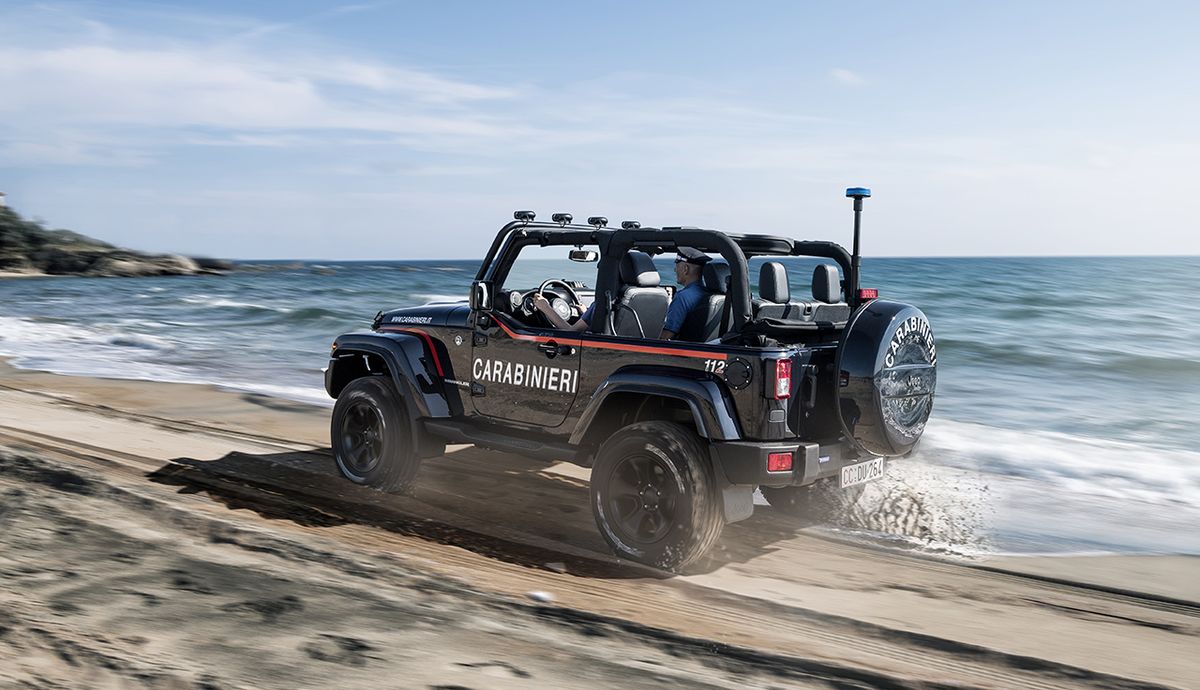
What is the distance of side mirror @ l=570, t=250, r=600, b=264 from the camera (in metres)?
5.70

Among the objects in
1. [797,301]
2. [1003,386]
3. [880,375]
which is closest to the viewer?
[880,375]

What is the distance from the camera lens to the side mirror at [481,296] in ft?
18.9

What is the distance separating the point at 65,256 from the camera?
6328 centimetres

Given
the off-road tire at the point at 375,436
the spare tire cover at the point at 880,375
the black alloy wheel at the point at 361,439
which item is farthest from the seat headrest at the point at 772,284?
the black alloy wheel at the point at 361,439

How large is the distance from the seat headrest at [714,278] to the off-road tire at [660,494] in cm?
82

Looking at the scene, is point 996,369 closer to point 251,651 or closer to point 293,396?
point 293,396

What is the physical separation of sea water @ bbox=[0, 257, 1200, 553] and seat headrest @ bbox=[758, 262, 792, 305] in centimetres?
24

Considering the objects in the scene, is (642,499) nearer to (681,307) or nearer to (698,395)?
(698,395)

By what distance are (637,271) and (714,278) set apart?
1.44 ft

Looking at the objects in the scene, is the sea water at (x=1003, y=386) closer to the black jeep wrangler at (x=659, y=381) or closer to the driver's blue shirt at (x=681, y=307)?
the black jeep wrangler at (x=659, y=381)

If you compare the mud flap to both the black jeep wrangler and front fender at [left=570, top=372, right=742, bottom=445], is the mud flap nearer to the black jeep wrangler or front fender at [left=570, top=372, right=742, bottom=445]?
the black jeep wrangler

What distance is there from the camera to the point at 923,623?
4.30 metres

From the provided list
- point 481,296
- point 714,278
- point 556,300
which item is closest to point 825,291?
point 714,278

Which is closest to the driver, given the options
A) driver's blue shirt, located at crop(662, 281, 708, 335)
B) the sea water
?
driver's blue shirt, located at crop(662, 281, 708, 335)
